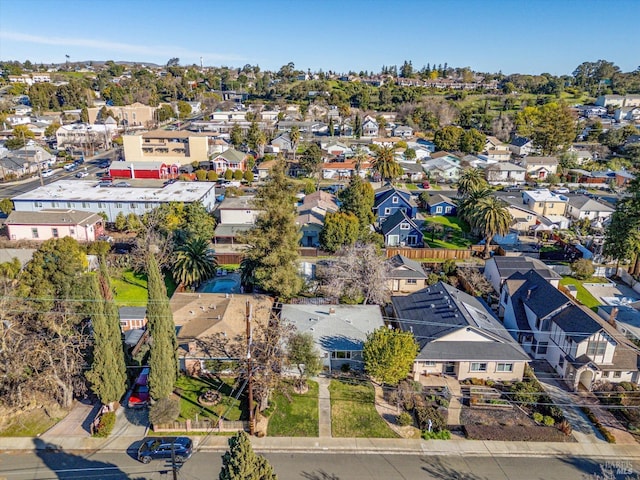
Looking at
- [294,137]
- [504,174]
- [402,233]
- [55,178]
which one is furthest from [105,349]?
[504,174]

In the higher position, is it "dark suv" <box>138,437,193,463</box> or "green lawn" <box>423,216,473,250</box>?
"green lawn" <box>423,216,473,250</box>

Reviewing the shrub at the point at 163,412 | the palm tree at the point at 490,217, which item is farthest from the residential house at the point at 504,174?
the shrub at the point at 163,412

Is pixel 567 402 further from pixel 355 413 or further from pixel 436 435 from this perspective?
pixel 355 413

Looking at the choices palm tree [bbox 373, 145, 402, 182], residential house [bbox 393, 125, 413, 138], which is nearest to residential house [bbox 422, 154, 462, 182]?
palm tree [bbox 373, 145, 402, 182]

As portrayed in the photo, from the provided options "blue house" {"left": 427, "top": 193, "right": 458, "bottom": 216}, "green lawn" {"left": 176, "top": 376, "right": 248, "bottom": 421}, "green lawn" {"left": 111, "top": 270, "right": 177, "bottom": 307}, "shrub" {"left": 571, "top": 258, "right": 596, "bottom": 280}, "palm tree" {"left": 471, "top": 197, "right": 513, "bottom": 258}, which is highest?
"palm tree" {"left": 471, "top": 197, "right": 513, "bottom": 258}

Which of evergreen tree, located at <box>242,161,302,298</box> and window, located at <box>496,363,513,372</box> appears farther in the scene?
evergreen tree, located at <box>242,161,302,298</box>

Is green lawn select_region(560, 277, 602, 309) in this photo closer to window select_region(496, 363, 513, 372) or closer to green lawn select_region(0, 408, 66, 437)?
window select_region(496, 363, 513, 372)
